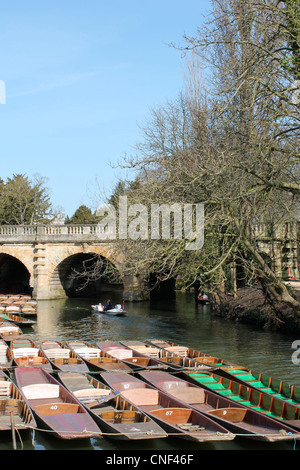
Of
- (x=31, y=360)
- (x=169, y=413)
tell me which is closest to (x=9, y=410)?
(x=169, y=413)

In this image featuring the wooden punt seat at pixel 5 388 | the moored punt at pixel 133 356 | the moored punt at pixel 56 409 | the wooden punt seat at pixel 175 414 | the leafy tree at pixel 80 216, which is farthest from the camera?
the leafy tree at pixel 80 216

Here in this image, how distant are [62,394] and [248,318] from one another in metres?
12.2

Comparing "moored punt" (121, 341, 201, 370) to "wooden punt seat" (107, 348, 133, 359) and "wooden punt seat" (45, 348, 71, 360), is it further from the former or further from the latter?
"wooden punt seat" (45, 348, 71, 360)

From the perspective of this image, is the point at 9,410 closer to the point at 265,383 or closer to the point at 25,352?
the point at 25,352

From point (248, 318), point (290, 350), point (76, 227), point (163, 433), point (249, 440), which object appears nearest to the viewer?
point (163, 433)

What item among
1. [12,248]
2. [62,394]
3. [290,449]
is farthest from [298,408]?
[12,248]

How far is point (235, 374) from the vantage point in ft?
36.6

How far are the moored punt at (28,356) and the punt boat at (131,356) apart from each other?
1.74 metres

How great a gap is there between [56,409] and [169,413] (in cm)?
185

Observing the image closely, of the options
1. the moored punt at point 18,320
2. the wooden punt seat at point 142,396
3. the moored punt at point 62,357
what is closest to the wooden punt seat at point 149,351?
the moored punt at point 62,357

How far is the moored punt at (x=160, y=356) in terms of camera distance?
12.2 metres

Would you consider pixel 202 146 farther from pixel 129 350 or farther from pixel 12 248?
pixel 12 248

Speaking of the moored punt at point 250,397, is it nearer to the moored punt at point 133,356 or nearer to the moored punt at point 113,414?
the moored punt at point 133,356

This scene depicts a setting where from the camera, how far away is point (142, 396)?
9.62 meters
